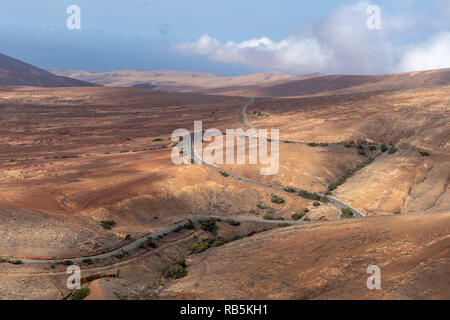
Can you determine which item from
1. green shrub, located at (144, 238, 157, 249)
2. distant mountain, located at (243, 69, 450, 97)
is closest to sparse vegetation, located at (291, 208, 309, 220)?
green shrub, located at (144, 238, 157, 249)

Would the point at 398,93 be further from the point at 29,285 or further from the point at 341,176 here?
the point at 29,285

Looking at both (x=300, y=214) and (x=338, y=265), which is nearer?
(x=338, y=265)

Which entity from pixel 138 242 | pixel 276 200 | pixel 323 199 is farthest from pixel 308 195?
pixel 138 242

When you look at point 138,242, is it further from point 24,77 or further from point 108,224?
point 24,77

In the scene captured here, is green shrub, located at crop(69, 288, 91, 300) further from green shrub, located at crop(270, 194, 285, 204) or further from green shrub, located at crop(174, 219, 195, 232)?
green shrub, located at crop(270, 194, 285, 204)

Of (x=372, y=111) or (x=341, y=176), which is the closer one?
(x=341, y=176)
